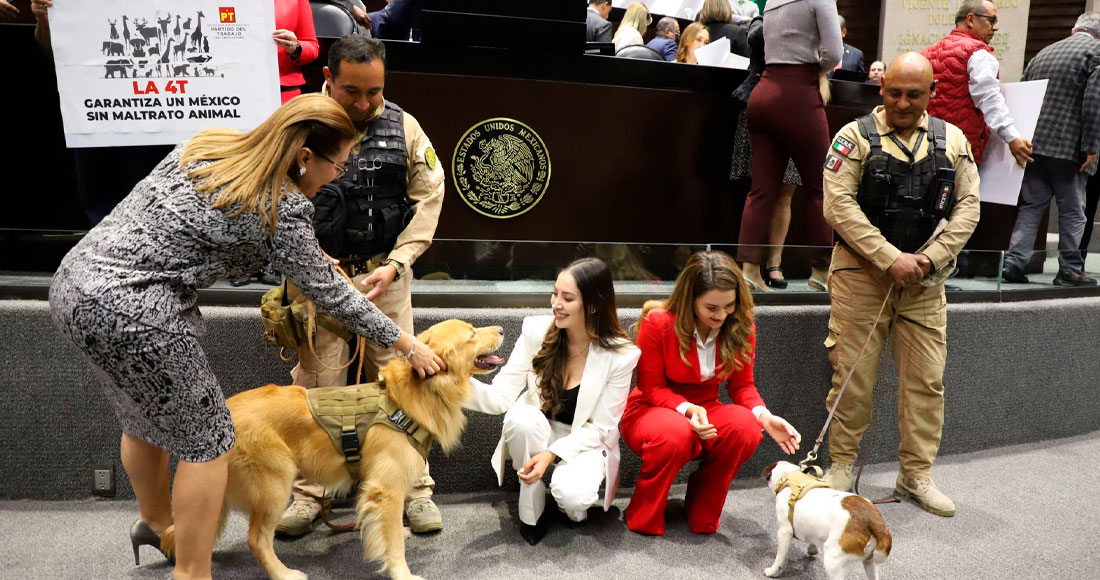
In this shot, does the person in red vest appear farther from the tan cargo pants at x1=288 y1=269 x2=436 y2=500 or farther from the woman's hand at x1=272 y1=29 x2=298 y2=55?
the woman's hand at x1=272 y1=29 x2=298 y2=55

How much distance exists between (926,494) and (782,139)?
201cm

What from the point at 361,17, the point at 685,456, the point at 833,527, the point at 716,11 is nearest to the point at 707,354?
the point at 685,456

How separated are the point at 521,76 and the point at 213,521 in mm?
→ 3116

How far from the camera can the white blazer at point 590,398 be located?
299cm

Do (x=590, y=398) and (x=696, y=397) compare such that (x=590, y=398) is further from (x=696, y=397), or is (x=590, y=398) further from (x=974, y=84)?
(x=974, y=84)

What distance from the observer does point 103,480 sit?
3.22 meters

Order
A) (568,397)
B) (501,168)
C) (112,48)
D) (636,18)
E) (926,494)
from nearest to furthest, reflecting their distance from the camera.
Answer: (568,397)
(112,48)
(926,494)
(501,168)
(636,18)

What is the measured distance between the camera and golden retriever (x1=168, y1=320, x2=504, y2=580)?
96.9 inches

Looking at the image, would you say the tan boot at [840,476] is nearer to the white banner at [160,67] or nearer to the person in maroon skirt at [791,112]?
the person in maroon skirt at [791,112]

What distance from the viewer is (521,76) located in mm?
4512

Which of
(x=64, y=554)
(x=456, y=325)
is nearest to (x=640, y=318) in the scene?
(x=456, y=325)

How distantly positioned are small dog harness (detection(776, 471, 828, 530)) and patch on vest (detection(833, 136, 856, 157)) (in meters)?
1.46

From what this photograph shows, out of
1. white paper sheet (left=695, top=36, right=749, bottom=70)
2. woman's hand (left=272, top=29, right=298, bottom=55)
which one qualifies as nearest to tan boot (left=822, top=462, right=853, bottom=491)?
white paper sheet (left=695, top=36, right=749, bottom=70)

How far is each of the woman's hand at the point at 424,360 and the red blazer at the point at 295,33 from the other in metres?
1.61
